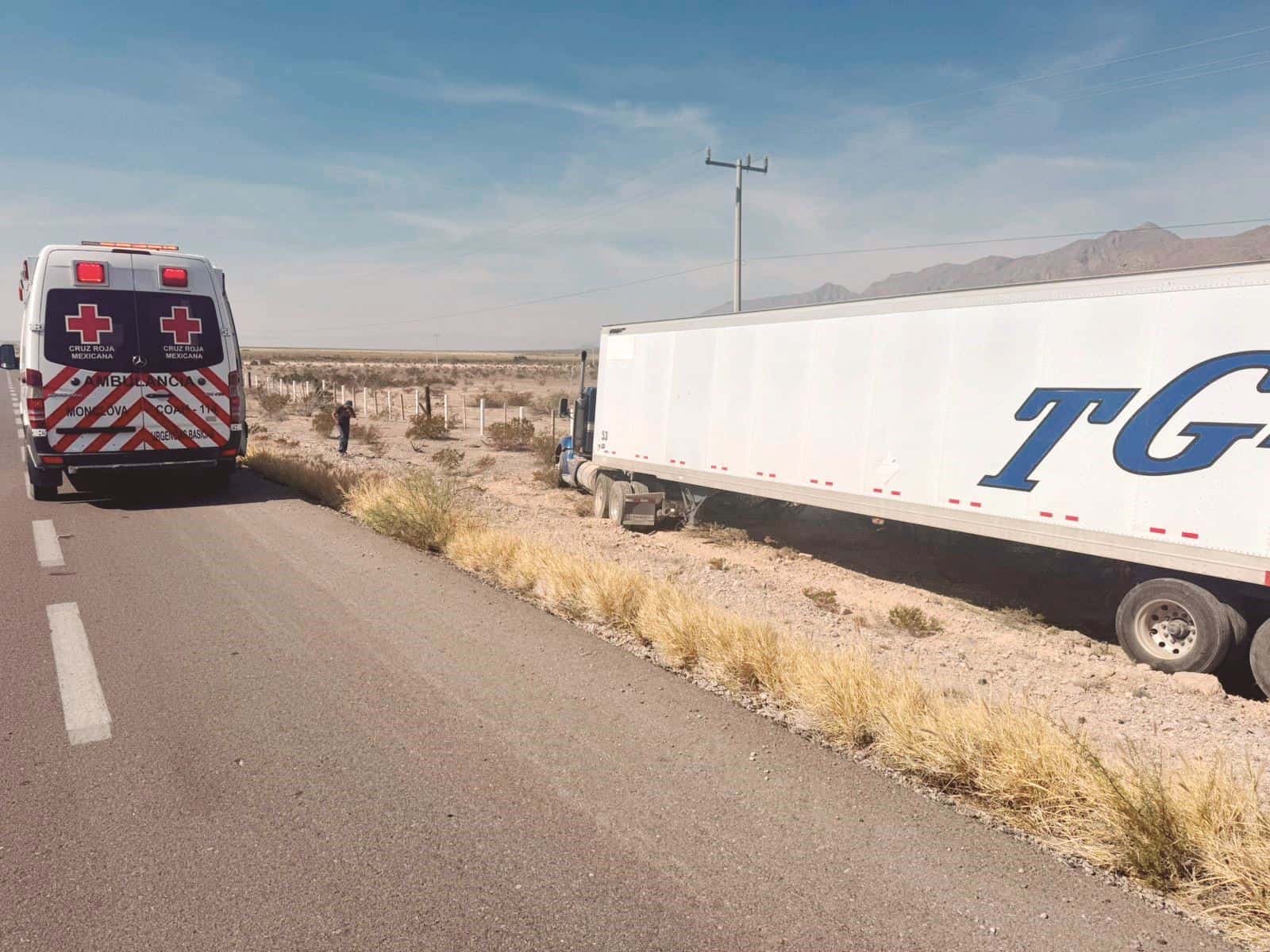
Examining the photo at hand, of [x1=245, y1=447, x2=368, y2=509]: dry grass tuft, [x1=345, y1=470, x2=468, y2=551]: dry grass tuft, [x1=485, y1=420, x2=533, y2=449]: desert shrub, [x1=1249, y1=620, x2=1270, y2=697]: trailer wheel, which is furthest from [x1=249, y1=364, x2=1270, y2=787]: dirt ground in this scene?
[x1=485, y1=420, x2=533, y2=449]: desert shrub

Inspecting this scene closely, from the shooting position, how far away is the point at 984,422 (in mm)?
8969

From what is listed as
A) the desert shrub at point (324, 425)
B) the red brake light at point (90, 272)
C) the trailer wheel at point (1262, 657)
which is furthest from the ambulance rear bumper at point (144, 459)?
the desert shrub at point (324, 425)

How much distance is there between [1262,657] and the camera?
7008 mm

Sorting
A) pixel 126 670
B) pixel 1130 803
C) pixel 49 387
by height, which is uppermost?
pixel 49 387

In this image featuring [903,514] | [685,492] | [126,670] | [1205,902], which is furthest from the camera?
[685,492]

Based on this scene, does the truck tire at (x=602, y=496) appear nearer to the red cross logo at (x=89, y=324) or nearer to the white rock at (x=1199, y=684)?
the red cross logo at (x=89, y=324)

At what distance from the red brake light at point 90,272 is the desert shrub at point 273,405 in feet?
84.1

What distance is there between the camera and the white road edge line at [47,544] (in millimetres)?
8648

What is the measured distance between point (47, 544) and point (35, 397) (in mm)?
2809

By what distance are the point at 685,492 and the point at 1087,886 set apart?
11448 millimetres

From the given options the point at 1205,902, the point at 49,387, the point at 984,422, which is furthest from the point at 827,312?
the point at 49,387

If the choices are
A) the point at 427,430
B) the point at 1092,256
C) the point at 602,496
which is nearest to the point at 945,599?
the point at 602,496

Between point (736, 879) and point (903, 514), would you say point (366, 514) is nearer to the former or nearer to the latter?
point (903, 514)

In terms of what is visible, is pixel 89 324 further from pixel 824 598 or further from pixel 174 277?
pixel 824 598
